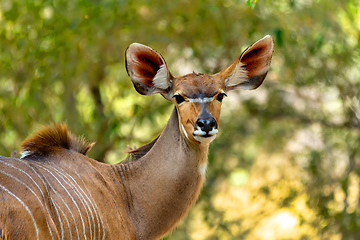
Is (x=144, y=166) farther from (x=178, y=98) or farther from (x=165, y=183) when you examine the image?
(x=178, y=98)

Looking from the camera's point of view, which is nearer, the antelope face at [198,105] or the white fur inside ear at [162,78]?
the antelope face at [198,105]

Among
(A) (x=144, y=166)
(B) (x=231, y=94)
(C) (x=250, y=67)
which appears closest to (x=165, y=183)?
(A) (x=144, y=166)

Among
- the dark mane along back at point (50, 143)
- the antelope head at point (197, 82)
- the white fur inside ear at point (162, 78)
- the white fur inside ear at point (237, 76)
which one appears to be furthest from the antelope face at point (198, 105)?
the dark mane along back at point (50, 143)

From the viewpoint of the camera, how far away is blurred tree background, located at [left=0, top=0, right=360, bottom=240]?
25.5 feet

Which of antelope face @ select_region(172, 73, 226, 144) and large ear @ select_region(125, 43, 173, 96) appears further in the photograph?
large ear @ select_region(125, 43, 173, 96)

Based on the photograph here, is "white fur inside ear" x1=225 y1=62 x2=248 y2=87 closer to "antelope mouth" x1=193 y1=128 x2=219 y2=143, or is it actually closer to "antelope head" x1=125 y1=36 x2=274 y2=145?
"antelope head" x1=125 y1=36 x2=274 y2=145

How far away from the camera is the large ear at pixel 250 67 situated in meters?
4.91

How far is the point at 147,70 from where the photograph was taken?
4.87 m

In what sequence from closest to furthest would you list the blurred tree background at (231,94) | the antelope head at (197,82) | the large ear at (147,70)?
the antelope head at (197,82) < the large ear at (147,70) < the blurred tree background at (231,94)

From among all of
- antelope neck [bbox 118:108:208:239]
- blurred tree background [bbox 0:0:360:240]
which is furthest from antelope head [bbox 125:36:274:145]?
blurred tree background [bbox 0:0:360:240]

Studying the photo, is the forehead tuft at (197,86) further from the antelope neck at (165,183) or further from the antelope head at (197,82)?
the antelope neck at (165,183)

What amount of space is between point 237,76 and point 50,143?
1684 millimetres

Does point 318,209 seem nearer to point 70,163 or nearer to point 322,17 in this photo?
point 322,17

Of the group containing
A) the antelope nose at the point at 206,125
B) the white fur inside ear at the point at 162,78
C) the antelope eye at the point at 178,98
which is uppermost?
the white fur inside ear at the point at 162,78
